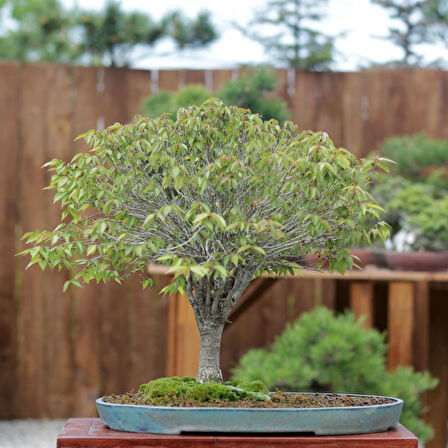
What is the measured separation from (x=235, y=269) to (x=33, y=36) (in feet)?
12.0

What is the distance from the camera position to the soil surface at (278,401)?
3.65 feet

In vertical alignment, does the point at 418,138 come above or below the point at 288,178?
above

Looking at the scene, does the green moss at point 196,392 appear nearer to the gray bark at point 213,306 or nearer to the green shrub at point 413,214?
the gray bark at point 213,306

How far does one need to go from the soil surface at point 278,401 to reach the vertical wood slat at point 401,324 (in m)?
1.36

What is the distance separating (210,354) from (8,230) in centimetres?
203

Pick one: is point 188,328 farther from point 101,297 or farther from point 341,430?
point 341,430

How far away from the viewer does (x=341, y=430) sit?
1.07 meters

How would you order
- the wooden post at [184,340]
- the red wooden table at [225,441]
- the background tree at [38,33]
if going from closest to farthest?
1. the red wooden table at [225,441]
2. the wooden post at [184,340]
3. the background tree at [38,33]

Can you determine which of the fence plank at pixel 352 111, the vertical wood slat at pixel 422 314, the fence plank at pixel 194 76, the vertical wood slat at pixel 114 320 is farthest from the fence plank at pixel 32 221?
the vertical wood slat at pixel 422 314

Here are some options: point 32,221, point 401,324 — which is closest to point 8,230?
point 32,221

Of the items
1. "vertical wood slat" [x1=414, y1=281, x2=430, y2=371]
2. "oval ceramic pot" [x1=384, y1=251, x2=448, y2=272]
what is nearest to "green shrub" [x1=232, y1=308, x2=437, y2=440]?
"oval ceramic pot" [x1=384, y1=251, x2=448, y2=272]

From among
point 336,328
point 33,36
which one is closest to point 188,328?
point 336,328

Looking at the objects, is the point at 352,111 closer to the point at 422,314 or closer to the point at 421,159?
the point at 421,159

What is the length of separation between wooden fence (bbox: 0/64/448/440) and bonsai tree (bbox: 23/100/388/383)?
1.88 metres
